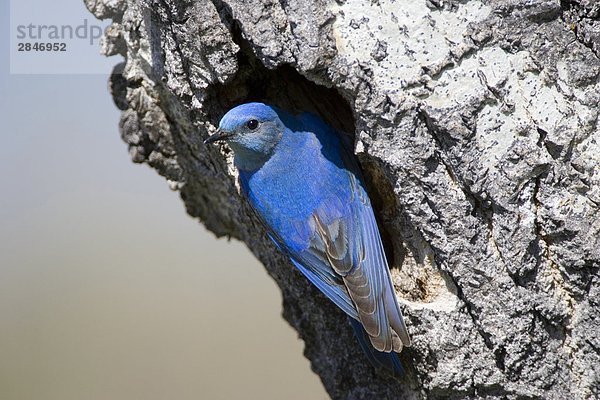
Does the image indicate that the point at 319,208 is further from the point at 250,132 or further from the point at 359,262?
the point at 250,132

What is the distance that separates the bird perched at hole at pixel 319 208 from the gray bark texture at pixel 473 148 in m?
0.14

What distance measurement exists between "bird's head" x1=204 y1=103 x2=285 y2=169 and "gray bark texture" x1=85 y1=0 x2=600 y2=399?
206 mm

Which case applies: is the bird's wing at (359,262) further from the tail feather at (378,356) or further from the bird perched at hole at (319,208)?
the tail feather at (378,356)

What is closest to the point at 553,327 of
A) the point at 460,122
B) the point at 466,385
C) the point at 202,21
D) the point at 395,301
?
the point at 466,385

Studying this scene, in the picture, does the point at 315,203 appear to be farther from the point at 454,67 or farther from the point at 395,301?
the point at 454,67

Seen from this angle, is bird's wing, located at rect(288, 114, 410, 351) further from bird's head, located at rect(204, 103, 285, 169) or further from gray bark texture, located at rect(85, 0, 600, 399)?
bird's head, located at rect(204, 103, 285, 169)

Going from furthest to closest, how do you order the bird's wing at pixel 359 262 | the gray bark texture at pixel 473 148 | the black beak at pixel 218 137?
the black beak at pixel 218 137, the bird's wing at pixel 359 262, the gray bark texture at pixel 473 148

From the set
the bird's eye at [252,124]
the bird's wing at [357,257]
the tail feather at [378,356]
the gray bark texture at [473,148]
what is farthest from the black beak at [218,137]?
the tail feather at [378,356]

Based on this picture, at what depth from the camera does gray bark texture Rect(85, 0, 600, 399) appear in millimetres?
2736

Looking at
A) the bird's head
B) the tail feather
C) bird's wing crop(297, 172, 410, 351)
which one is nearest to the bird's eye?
the bird's head

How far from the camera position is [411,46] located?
111 inches

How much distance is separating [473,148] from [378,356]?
1.14m

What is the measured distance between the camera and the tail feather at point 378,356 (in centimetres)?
336

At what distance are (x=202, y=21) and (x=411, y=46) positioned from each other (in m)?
0.89
